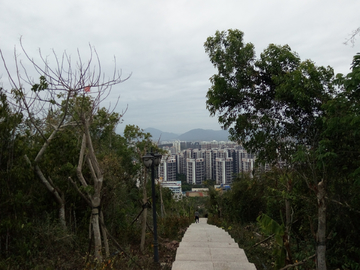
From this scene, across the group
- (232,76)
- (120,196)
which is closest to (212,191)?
(120,196)

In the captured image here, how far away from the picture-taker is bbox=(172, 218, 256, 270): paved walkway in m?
5.85

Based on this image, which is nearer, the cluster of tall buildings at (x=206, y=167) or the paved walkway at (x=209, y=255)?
the paved walkway at (x=209, y=255)

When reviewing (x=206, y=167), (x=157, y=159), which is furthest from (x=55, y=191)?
(x=206, y=167)

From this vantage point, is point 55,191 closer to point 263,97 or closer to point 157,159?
point 157,159

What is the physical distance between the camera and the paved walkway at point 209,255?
19.2ft

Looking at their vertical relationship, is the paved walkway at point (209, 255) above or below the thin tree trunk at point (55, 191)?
A: below

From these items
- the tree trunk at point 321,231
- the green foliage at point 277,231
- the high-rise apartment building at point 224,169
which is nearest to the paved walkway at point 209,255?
the green foliage at point 277,231

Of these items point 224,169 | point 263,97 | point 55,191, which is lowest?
point 224,169

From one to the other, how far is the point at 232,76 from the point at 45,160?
5455 mm

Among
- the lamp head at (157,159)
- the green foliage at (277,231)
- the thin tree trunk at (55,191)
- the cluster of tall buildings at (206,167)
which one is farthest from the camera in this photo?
the cluster of tall buildings at (206,167)

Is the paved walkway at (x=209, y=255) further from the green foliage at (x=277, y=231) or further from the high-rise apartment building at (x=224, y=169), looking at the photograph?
the high-rise apartment building at (x=224, y=169)

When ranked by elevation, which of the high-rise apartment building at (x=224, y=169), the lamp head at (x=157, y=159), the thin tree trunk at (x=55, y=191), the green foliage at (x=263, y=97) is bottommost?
the high-rise apartment building at (x=224, y=169)

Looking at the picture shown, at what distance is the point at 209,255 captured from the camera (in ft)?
22.3

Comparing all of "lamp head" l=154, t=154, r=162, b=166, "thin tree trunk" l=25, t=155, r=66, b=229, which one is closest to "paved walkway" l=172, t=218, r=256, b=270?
"lamp head" l=154, t=154, r=162, b=166
